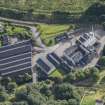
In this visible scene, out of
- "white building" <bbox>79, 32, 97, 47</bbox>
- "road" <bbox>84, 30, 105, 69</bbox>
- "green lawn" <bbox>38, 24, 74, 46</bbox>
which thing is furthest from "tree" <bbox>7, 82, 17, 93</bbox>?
"white building" <bbox>79, 32, 97, 47</bbox>

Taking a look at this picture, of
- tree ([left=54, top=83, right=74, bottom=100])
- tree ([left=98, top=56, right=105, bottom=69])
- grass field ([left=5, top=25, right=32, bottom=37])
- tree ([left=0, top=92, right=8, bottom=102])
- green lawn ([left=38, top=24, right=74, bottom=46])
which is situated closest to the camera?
tree ([left=54, top=83, right=74, bottom=100])

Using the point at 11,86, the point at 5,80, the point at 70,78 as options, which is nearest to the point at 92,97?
the point at 70,78

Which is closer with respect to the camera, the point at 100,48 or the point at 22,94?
the point at 22,94

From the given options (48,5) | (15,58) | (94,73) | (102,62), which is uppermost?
(48,5)

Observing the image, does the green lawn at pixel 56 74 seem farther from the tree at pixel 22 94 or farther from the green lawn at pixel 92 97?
the tree at pixel 22 94

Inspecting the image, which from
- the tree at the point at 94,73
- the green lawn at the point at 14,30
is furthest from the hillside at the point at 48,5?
the tree at the point at 94,73

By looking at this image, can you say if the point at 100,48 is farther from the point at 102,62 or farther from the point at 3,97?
the point at 3,97

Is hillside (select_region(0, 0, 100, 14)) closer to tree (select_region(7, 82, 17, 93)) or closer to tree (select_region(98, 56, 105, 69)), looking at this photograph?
tree (select_region(98, 56, 105, 69))
